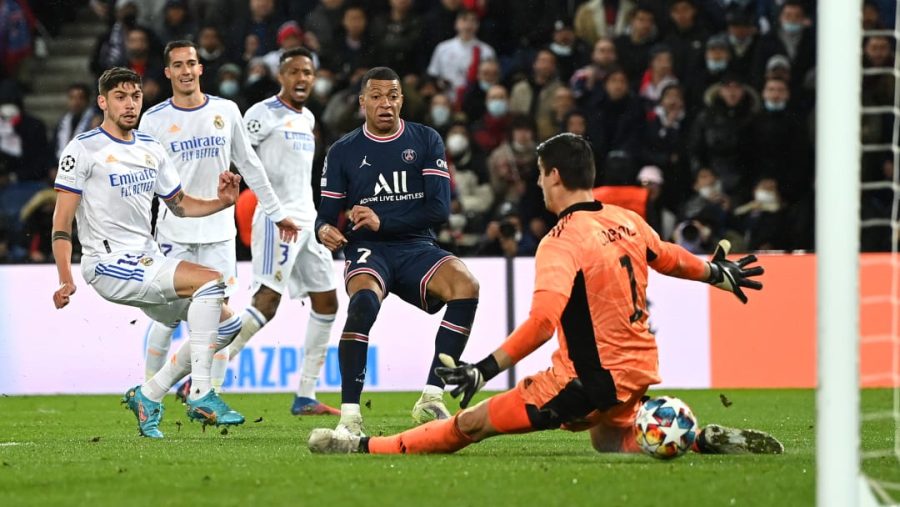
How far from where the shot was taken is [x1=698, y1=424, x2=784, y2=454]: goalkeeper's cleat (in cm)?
714

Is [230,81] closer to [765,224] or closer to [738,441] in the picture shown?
[765,224]

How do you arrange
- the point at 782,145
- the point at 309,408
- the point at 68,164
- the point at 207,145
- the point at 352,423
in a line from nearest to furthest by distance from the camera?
the point at 352,423 → the point at 68,164 → the point at 207,145 → the point at 309,408 → the point at 782,145

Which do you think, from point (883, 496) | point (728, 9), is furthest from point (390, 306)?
point (883, 496)

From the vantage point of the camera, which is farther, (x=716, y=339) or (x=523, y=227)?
(x=523, y=227)

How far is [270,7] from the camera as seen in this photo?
18047 mm

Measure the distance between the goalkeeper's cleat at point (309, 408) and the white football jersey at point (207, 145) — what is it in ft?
5.17

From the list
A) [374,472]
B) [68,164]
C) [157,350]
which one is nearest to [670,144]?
[157,350]

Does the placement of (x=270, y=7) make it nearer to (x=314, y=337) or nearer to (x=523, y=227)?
(x=523, y=227)

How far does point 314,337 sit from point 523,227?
461 cm

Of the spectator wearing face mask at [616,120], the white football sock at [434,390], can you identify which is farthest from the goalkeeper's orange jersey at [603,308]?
the spectator wearing face mask at [616,120]

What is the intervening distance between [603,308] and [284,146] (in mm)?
4849

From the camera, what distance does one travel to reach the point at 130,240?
28.6 ft

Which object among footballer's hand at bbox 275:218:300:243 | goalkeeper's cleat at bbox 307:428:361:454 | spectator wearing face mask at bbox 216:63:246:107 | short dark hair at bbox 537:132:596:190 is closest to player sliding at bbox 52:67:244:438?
footballer's hand at bbox 275:218:300:243

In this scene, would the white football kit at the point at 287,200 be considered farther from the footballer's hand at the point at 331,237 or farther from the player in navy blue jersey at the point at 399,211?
the footballer's hand at the point at 331,237
